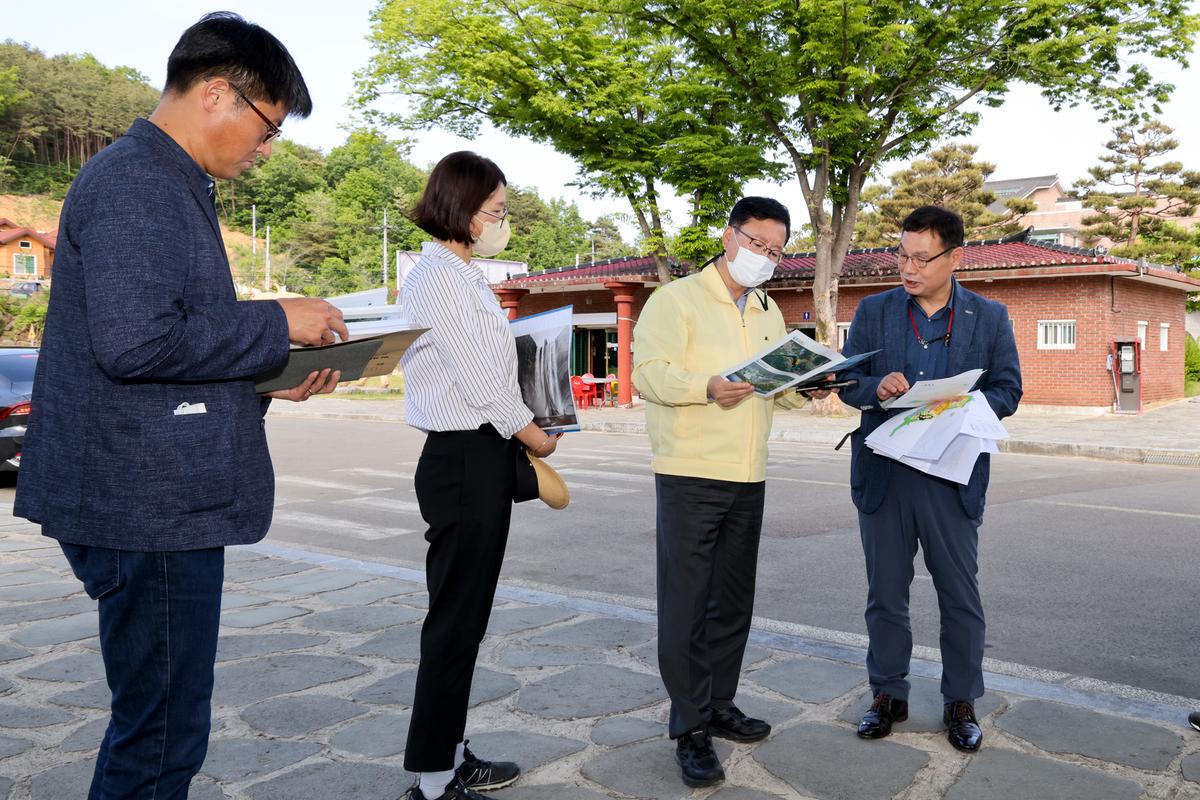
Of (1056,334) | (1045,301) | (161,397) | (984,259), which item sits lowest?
(161,397)

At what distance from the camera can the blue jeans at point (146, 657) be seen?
1924mm

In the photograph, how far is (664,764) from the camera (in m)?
3.34

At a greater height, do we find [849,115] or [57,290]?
[849,115]

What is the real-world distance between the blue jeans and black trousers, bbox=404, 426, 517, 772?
1.00 metres

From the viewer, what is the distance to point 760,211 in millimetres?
3570

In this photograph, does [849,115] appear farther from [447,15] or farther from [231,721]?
[231,721]

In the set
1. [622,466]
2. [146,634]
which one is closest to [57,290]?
[146,634]

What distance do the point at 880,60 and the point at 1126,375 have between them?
10024mm

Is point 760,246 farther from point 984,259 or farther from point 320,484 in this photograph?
point 984,259

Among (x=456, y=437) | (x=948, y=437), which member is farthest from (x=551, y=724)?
(x=948, y=437)

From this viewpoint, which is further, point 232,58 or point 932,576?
point 932,576

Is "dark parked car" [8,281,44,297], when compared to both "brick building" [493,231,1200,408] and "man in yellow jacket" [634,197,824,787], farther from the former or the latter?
"man in yellow jacket" [634,197,824,787]

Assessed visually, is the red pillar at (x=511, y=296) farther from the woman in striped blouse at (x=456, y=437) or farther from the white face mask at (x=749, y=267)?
the woman in striped blouse at (x=456, y=437)

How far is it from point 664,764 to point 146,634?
77.5 inches
